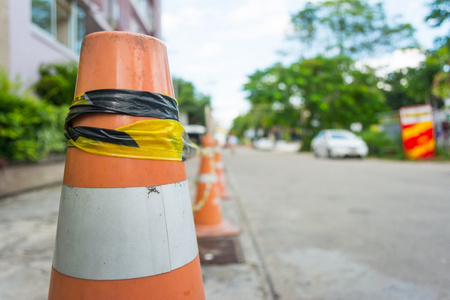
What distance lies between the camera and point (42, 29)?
8.70 m

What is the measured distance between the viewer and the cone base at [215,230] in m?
3.74

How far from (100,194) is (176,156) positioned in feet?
0.99

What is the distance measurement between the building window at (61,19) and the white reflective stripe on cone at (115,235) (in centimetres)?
882

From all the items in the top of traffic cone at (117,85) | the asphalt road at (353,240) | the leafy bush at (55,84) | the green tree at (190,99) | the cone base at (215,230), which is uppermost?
the green tree at (190,99)

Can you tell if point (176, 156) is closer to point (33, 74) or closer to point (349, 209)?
point (349, 209)

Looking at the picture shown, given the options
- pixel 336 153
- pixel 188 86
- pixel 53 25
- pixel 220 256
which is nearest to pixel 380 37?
pixel 336 153

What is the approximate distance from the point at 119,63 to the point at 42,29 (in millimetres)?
9018

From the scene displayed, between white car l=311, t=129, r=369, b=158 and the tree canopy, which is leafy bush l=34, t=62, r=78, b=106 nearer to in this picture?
white car l=311, t=129, r=369, b=158

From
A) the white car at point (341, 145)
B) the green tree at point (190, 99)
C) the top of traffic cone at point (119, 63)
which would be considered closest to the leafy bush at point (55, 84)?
the top of traffic cone at point (119, 63)

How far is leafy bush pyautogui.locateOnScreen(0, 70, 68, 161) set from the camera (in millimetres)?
5234

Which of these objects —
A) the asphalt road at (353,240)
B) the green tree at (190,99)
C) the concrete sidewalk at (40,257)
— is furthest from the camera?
the green tree at (190,99)

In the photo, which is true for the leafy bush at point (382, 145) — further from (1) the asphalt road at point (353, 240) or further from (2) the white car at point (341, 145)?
(1) the asphalt road at point (353, 240)

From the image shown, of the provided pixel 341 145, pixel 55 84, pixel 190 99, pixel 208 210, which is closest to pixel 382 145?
pixel 341 145

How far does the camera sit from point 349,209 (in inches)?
207
